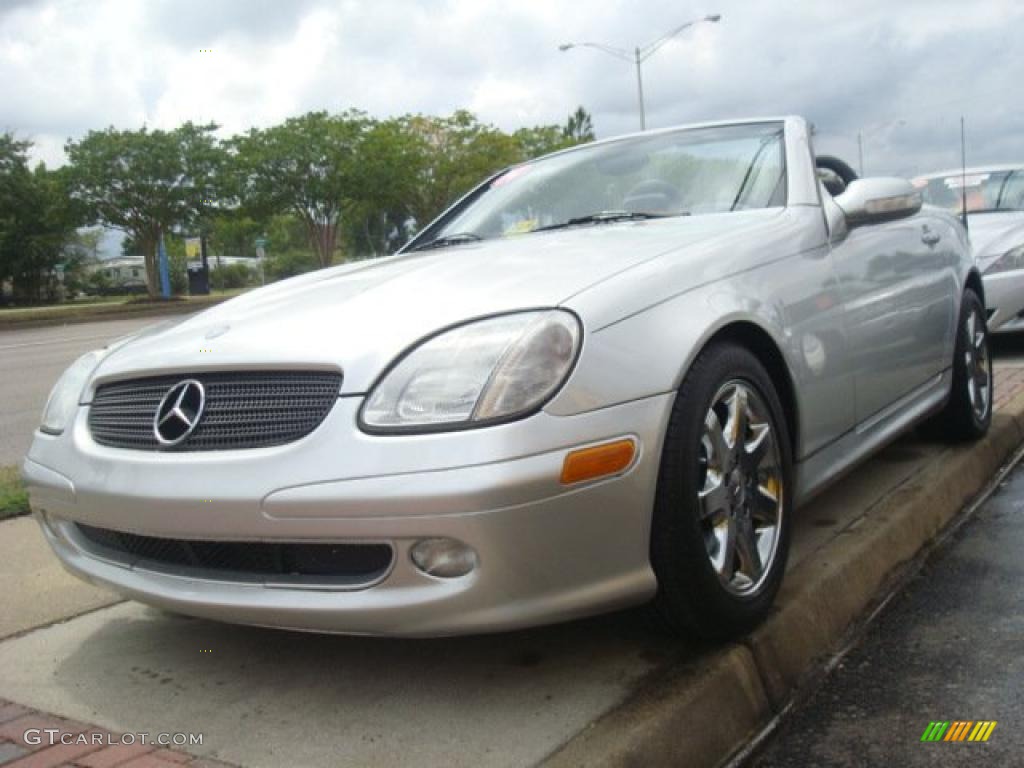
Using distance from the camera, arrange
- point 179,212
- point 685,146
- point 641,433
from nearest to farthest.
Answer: point 641,433
point 685,146
point 179,212

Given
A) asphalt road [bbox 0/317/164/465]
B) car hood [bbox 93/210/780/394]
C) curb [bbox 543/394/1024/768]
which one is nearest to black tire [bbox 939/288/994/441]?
curb [bbox 543/394/1024/768]

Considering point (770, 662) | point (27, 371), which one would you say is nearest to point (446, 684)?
point (770, 662)

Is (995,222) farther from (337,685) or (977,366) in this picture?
(337,685)

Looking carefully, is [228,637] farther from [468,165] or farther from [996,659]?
[468,165]

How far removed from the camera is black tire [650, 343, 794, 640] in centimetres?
243

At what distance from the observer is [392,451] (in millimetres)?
2217

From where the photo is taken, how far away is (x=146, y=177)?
3334 centimetres

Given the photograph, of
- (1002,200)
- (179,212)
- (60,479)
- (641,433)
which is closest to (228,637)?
(60,479)

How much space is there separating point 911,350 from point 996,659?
146 cm

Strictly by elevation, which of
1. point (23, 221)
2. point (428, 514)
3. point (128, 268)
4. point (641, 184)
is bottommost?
point (428, 514)

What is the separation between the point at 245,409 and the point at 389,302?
454mm

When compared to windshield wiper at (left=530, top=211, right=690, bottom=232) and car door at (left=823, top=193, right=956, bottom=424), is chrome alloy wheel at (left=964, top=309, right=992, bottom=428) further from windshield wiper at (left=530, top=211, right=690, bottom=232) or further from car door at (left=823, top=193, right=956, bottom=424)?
windshield wiper at (left=530, top=211, right=690, bottom=232)

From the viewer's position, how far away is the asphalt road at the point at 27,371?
24.9 feet

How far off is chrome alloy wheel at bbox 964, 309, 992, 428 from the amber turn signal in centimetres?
288
